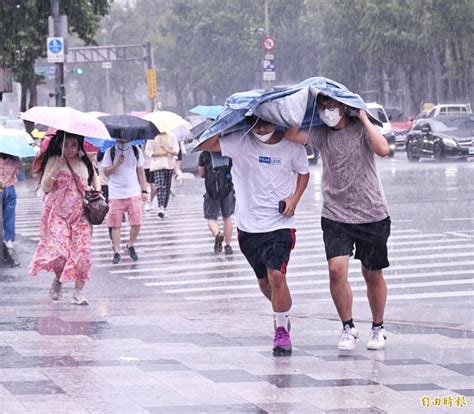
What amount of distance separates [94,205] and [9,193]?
542 cm

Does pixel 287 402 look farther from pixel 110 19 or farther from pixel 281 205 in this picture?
pixel 110 19

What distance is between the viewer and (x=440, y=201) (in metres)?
23.5

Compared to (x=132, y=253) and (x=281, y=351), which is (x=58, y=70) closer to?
(x=132, y=253)

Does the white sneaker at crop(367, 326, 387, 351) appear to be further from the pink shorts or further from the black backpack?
the black backpack

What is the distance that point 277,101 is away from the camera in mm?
8555

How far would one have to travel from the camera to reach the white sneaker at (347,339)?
8.78 m

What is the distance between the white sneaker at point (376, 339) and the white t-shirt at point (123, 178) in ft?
23.2

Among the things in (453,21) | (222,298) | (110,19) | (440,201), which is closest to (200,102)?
(110,19)

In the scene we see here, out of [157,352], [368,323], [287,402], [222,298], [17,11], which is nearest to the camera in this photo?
[287,402]

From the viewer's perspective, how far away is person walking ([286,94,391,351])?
8617mm

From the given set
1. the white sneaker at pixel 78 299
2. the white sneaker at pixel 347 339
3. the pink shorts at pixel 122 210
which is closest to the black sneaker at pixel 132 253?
the pink shorts at pixel 122 210

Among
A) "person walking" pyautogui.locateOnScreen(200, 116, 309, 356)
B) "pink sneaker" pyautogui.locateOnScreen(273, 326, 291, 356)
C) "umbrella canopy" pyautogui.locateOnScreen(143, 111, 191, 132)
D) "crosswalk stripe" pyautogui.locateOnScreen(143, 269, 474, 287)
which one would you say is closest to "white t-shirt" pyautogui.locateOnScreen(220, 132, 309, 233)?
"person walking" pyautogui.locateOnScreen(200, 116, 309, 356)

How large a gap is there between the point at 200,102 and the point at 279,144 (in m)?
97.4

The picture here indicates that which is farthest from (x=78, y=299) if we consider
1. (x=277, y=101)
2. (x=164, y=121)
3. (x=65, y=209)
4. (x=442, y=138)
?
(x=442, y=138)
